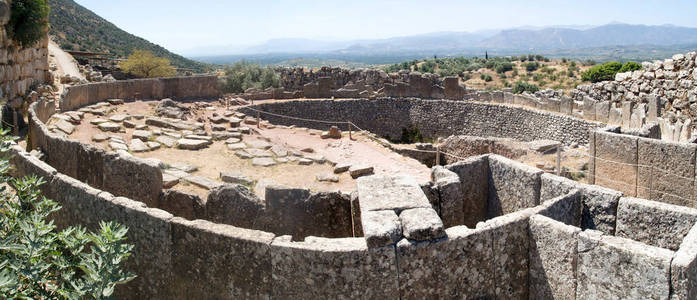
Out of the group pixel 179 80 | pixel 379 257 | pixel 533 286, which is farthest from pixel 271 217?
pixel 179 80

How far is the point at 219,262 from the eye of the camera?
15.9ft

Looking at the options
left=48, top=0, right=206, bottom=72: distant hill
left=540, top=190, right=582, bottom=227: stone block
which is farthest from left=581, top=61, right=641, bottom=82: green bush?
left=48, top=0, right=206, bottom=72: distant hill

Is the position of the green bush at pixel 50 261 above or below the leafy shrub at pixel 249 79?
below

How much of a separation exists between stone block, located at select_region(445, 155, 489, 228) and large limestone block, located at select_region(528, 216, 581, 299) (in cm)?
214

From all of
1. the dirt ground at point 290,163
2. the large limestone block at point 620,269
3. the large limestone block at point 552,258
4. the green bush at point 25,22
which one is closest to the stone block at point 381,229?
the large limestone block at point 552,258

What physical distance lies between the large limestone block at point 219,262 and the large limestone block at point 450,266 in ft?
3.90

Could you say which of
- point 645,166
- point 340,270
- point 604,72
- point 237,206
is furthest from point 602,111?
point 604,72

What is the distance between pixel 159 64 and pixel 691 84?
90.3 feet

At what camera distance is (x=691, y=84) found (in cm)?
1619

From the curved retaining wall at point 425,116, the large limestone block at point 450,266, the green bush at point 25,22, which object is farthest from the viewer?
the curved retaining wall at point 425,116

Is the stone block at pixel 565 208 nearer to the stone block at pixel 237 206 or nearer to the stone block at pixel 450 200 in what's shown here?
the stone block at pixel 450 200

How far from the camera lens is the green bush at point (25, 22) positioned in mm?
18750

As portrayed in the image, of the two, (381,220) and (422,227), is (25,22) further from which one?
(422,227)

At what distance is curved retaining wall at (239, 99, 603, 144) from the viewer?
22547mm
